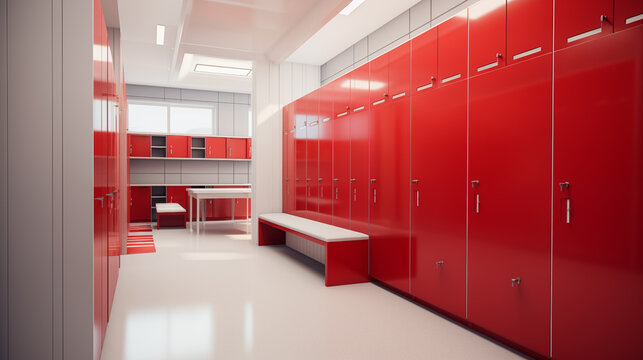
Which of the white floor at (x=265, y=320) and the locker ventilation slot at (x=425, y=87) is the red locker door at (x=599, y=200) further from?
the locker ventilation slot at (x=425, y=87)

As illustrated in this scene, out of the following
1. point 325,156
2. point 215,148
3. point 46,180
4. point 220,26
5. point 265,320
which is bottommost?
point 265,320

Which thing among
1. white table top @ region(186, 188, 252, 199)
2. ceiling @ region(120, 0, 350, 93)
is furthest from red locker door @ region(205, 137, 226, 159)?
ceiling @ region(120, 0, 350, 93)

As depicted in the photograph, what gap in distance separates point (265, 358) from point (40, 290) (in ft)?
4.27

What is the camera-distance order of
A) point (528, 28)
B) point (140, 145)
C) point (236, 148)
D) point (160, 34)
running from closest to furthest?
point (528, 28) < point (160, 34) < point (140, 145) < point (236, 148)

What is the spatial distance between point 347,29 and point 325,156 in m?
1.78

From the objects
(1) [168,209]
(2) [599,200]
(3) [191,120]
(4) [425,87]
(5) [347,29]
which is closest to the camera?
(2) [599,200]

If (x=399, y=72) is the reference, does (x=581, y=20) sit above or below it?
below

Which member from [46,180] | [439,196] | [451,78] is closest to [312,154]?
[439,196]

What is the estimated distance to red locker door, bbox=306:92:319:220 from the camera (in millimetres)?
5484

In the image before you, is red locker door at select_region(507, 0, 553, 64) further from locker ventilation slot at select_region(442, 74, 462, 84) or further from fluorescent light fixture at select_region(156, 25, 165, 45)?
fluorescent light fixture at select_region(156, 25, 165, 45)

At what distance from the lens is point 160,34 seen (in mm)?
6168

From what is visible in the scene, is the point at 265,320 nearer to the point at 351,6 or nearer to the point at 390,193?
the point at 390,193

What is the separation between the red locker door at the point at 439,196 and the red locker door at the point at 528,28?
19.1 inches

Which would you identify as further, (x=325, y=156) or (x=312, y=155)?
(x=312, y=155)
